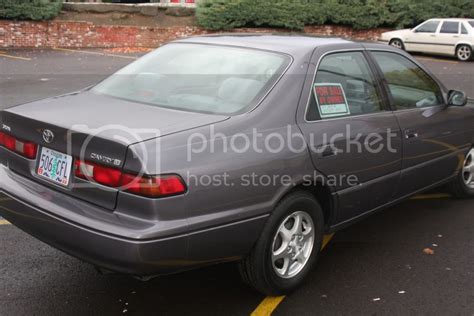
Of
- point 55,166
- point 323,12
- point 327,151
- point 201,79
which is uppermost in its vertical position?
point 323,12

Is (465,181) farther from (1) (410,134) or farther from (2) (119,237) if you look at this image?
(2) (119,237)

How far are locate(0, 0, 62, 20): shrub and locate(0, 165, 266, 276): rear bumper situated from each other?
1737cm

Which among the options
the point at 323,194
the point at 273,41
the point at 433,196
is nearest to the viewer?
the point at 323,194

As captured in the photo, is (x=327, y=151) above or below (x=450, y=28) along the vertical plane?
below

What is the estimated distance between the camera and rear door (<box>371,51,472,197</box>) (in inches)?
163

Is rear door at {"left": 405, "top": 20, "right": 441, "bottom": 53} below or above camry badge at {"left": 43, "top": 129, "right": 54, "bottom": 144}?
above

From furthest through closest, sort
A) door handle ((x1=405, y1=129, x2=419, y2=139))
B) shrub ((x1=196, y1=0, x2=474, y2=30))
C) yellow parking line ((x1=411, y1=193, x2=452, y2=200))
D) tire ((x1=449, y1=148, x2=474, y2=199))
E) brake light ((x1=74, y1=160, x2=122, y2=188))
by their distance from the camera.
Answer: shrub ((x1=196, y1=0, x2=474, y2=30))
yellow parking line ((x1=411, y1=193, x2=452, y2=200))
tire ((x1=449, y1=148, x2=474, y2=199))
door handle ((x1=405, y1=129, x2=419, y2=139))
brake light ((x1=74, y1=160, x2=122, y2=188))

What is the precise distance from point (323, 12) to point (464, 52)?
19.3 feet

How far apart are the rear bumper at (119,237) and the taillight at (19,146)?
0.20 m

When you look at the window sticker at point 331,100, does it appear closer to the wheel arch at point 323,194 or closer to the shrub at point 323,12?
the wheel arch at point 323,194

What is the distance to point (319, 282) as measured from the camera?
12.0 ft
